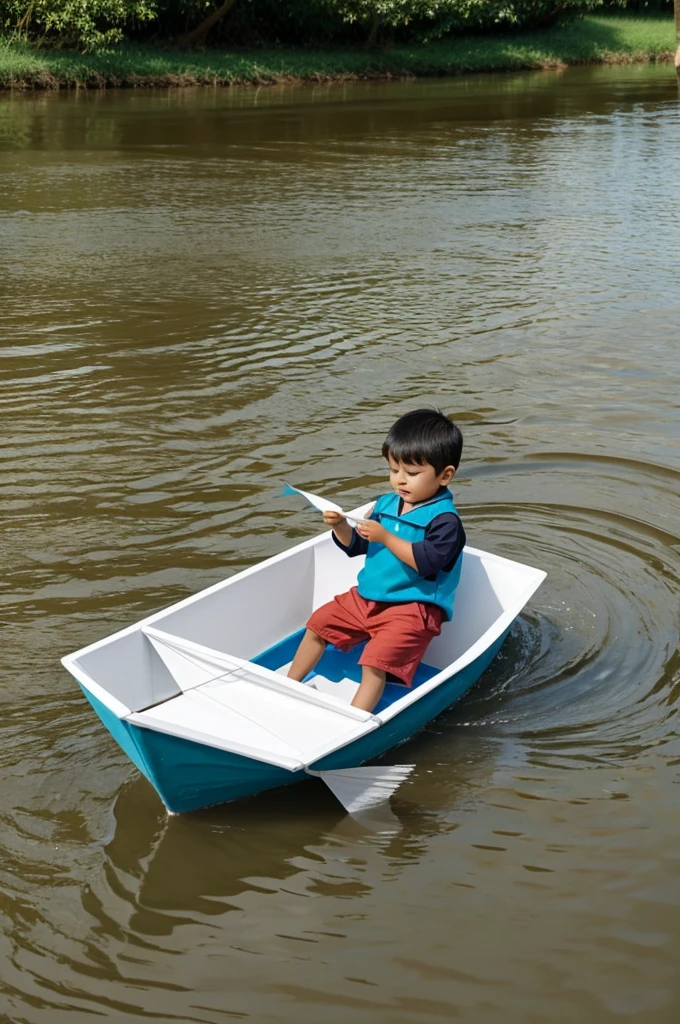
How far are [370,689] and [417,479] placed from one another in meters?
0.77

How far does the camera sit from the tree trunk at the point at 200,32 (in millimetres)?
29359

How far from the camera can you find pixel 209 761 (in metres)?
3.58

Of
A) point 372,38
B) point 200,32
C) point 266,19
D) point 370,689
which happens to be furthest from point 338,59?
point 370,689

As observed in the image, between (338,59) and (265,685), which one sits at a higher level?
(338,59)

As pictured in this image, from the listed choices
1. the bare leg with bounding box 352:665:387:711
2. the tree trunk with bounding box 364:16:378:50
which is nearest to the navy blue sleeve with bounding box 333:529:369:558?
the bare leg with bounding box 352:665:387:711

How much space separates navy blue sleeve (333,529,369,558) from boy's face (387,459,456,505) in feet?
0.96

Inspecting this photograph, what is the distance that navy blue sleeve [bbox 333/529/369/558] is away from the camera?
455cm

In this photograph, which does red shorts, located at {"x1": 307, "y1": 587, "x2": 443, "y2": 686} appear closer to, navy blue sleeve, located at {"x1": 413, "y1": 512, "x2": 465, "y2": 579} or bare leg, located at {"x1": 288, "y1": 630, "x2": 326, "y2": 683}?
bare leg, located at {"x1": 288, "y1": 630, "x2": 326, "y2": 683}

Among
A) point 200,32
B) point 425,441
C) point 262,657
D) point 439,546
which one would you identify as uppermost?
point 200,32

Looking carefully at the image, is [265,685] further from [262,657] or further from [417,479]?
[417,479]

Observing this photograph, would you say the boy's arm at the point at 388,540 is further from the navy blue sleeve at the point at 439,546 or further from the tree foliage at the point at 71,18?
the tree foliage at the point at 71,18

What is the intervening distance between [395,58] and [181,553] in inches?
1128

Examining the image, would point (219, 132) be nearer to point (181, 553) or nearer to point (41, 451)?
point (41, 451)

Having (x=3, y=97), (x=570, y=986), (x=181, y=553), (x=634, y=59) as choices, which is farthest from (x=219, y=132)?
(x=634, y=59)
